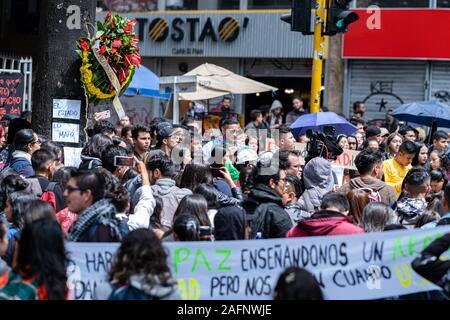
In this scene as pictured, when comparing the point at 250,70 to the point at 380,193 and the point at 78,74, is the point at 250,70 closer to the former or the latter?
the point at 78,74

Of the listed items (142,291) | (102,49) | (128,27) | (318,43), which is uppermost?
(318,43)

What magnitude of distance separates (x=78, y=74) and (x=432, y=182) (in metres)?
4.13

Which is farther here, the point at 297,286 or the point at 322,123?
the point at 322,123

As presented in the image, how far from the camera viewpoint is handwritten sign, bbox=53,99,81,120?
10.3m

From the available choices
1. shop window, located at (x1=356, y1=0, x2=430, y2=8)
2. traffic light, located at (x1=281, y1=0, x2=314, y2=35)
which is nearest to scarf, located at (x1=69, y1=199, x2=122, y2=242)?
traffic light, located at (x1=281, y1=0, x2=314, y2=35)

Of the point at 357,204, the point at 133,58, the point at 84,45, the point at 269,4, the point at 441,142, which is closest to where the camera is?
the point at 357,204

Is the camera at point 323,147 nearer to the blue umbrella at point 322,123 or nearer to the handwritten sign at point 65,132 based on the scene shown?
the blue umbrella at point 322,123

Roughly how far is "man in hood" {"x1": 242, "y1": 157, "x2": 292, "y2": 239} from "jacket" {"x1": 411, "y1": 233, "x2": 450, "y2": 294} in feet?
5.26

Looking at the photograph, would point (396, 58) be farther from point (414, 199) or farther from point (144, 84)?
point (414, 199)

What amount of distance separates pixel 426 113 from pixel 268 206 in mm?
7667

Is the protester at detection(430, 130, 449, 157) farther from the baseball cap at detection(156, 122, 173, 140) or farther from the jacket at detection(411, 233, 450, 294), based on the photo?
the jacket at detection(411, 233, 450, 294)

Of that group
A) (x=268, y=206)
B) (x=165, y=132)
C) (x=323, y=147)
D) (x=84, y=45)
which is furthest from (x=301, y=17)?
(x=268, y=206)

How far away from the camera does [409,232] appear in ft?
19.5

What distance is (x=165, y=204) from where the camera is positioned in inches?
307
